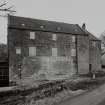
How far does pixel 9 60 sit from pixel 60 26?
13.8 meters

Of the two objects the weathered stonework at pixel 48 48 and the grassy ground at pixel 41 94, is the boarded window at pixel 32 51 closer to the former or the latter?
the weathered stonework at pixel 48 48

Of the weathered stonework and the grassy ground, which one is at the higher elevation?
the weathered stonework

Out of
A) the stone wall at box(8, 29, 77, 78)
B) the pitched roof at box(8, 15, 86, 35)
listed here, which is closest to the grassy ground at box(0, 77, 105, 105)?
the stone wall at box(8, 29, 77, 78)

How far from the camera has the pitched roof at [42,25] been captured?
86.0 feet

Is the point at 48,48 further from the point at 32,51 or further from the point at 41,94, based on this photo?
the point at 41,94

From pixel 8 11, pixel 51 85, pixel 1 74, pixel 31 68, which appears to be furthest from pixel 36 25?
pixel 8 11

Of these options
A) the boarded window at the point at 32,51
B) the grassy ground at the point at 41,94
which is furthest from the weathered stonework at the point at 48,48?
the grassy ground at the point at 41,94

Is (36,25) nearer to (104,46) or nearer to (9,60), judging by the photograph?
(9,60)

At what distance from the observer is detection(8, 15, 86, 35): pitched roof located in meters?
26.2

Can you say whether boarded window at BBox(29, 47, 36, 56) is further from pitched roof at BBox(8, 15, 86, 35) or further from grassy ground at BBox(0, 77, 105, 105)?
grassy ground at BBox(0, 77, 105, 105)

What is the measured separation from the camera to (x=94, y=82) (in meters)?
18.2

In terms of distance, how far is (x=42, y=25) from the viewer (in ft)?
94.9

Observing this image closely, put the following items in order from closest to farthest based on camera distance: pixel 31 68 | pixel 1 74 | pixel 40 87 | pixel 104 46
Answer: pixel 40 87 → pixel 1 74 → pixel 31 68 → pixel 104 46

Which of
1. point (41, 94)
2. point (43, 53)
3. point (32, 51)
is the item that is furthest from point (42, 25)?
point (41, 94)
